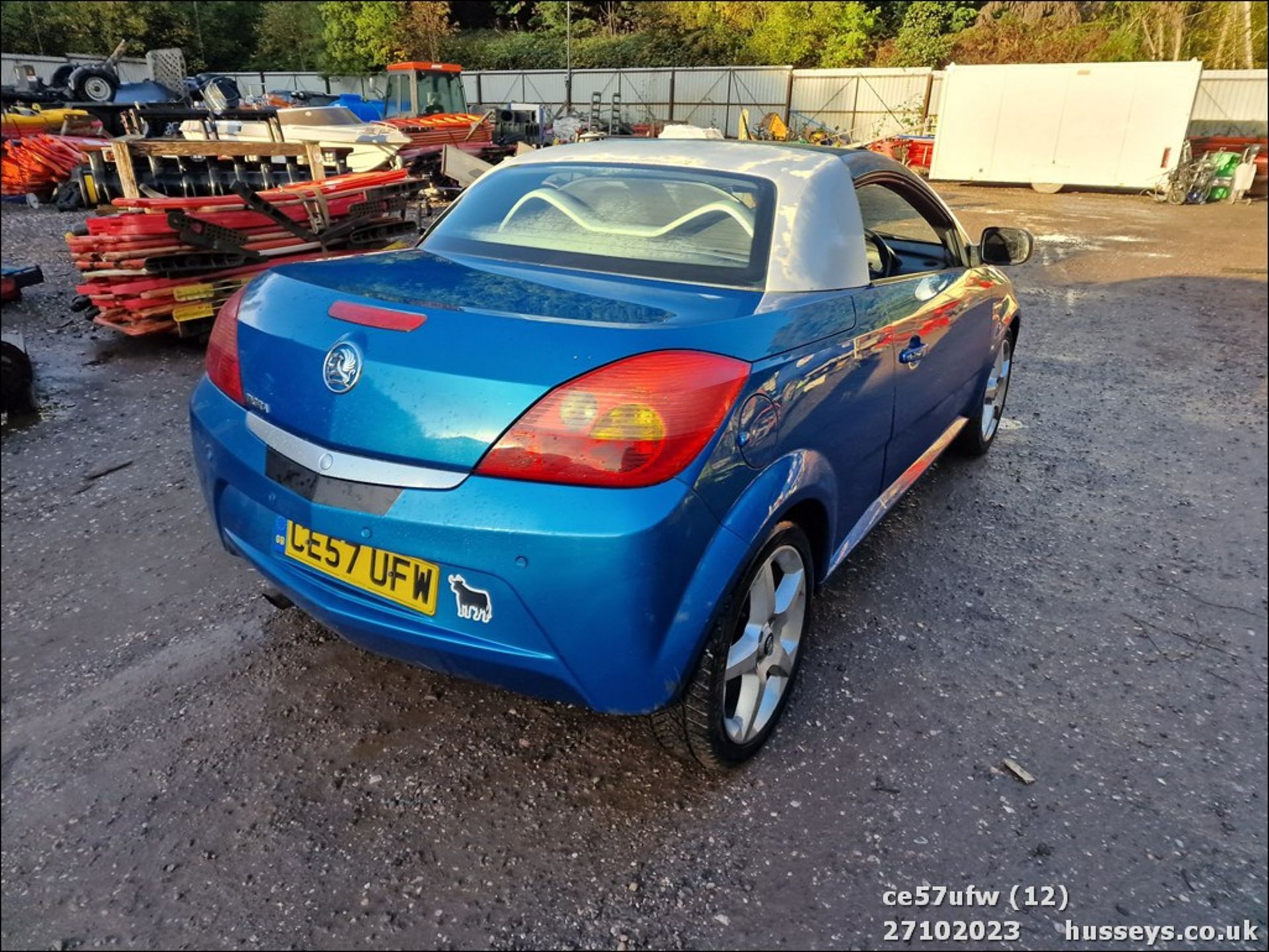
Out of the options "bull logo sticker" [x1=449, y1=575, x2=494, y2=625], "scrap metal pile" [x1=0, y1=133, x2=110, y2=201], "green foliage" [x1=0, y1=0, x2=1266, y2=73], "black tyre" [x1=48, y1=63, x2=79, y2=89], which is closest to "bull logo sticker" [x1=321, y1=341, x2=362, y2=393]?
"bull logo sticker" [x1=449, y1=575, x2=494, y2=625]

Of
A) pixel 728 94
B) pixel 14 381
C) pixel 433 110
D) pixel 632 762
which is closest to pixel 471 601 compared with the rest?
pixel 632 762

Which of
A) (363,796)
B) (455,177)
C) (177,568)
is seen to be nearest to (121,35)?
(455,177)

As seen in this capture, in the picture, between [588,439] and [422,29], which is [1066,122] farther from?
[588,439]

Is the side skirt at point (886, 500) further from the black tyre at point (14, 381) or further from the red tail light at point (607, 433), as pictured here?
the black tyre at point (14, 381)

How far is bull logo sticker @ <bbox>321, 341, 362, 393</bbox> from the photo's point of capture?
1.80 m

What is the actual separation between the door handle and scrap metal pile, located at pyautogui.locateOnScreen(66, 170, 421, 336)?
4.43 m

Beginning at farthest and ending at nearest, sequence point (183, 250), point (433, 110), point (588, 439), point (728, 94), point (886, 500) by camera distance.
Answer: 1. point (728, 94)
2. point (433, 110)
3. point (183, 250)
4. point (886, 500)
5. point (588, 439)

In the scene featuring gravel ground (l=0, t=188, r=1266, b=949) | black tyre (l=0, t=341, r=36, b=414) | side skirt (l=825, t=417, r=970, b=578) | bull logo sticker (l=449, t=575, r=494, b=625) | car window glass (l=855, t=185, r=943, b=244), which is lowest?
gravel ground (l=0, t=188, r=1266, b=949)

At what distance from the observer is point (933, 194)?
11.5ft

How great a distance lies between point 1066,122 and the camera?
18094 millimetres

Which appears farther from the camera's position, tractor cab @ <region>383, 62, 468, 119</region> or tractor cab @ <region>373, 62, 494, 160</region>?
tractor cab @ <region>383, 62, 468, 119</region>

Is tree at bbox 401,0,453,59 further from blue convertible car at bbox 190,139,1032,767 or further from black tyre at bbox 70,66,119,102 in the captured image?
blue convertible car at bbox 190,139,1032,767

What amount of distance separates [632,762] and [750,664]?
0.41 meters

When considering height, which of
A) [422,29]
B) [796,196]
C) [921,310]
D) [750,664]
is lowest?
[750,664]
